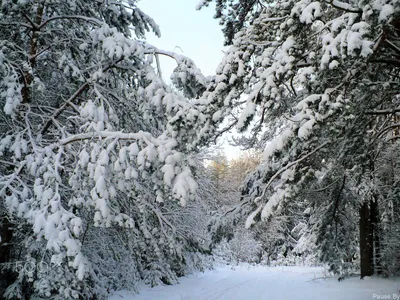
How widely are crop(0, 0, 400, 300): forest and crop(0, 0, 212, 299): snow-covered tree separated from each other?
0.09ft

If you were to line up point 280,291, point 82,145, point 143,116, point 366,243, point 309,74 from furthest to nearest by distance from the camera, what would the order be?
point 366,243
point 280,291
point 143,116
point 82,145
point 309,74

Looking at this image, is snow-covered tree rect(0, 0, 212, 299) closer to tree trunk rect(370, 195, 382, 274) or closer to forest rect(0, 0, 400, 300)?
forest rect(0, 0, 400, 300)

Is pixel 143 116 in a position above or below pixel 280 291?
above

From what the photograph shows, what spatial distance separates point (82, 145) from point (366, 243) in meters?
10.7

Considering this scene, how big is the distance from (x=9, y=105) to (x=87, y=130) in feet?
3.51

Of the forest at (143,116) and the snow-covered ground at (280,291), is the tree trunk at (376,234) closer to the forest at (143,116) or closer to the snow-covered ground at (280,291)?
the snow-covered ground at (280,291)

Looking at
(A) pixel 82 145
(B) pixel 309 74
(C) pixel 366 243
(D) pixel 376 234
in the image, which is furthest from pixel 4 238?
(D) pixel 376 234

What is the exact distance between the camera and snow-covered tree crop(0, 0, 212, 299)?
11.8 feet

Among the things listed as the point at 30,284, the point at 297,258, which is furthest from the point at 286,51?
the point at 297,258

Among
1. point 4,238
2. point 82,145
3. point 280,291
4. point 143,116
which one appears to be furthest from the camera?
point 280,291

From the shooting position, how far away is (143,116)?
5.37 meters

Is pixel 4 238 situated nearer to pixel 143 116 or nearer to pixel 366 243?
pixel 143 116

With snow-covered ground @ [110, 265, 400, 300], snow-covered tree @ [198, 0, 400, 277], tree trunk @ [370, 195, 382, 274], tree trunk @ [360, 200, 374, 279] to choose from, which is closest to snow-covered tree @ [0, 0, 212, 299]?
snow-covered tree @ [198, 0, 400, 277]

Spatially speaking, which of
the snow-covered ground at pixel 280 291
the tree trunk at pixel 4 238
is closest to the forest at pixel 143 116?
the tree trunk at pixel 4 238
